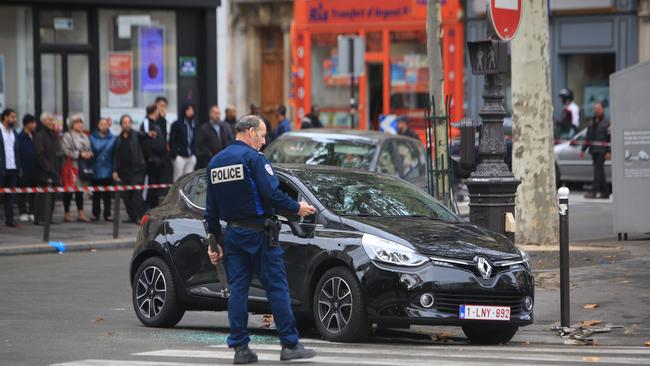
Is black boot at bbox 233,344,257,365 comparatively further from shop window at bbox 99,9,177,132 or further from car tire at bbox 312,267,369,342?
shop window at bbox 99,9,177,132

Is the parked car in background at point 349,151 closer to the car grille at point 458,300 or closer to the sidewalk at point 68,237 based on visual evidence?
the sidewalk at point 68,237

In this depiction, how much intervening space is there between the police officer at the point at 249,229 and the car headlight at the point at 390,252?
3.72 ft

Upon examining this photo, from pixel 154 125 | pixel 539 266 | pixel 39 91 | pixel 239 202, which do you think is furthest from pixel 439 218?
pixel 39 91

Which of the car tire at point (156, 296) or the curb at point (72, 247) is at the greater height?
the car tire at point (156, 296)

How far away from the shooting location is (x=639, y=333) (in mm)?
12586

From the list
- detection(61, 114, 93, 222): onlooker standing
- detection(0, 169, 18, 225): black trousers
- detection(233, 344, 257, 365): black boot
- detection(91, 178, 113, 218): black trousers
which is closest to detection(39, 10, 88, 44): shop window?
detection(61, 114, 93, 222): onlooker standing

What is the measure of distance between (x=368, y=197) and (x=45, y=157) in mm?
12395

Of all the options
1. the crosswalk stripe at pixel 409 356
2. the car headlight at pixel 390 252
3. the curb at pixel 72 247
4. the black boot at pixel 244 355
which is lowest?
the curb at pixel 72 247

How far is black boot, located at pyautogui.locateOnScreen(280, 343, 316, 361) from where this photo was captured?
1048 cm

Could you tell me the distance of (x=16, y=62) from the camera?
26812mm

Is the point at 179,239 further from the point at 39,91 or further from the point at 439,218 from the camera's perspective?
the point at 39,91

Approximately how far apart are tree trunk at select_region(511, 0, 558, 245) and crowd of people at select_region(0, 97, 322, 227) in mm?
7618

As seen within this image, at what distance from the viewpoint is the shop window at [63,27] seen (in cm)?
2720

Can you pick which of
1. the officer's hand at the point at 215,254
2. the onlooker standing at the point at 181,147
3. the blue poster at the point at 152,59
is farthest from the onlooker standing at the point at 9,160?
the officer's hand at the point at 215,254
